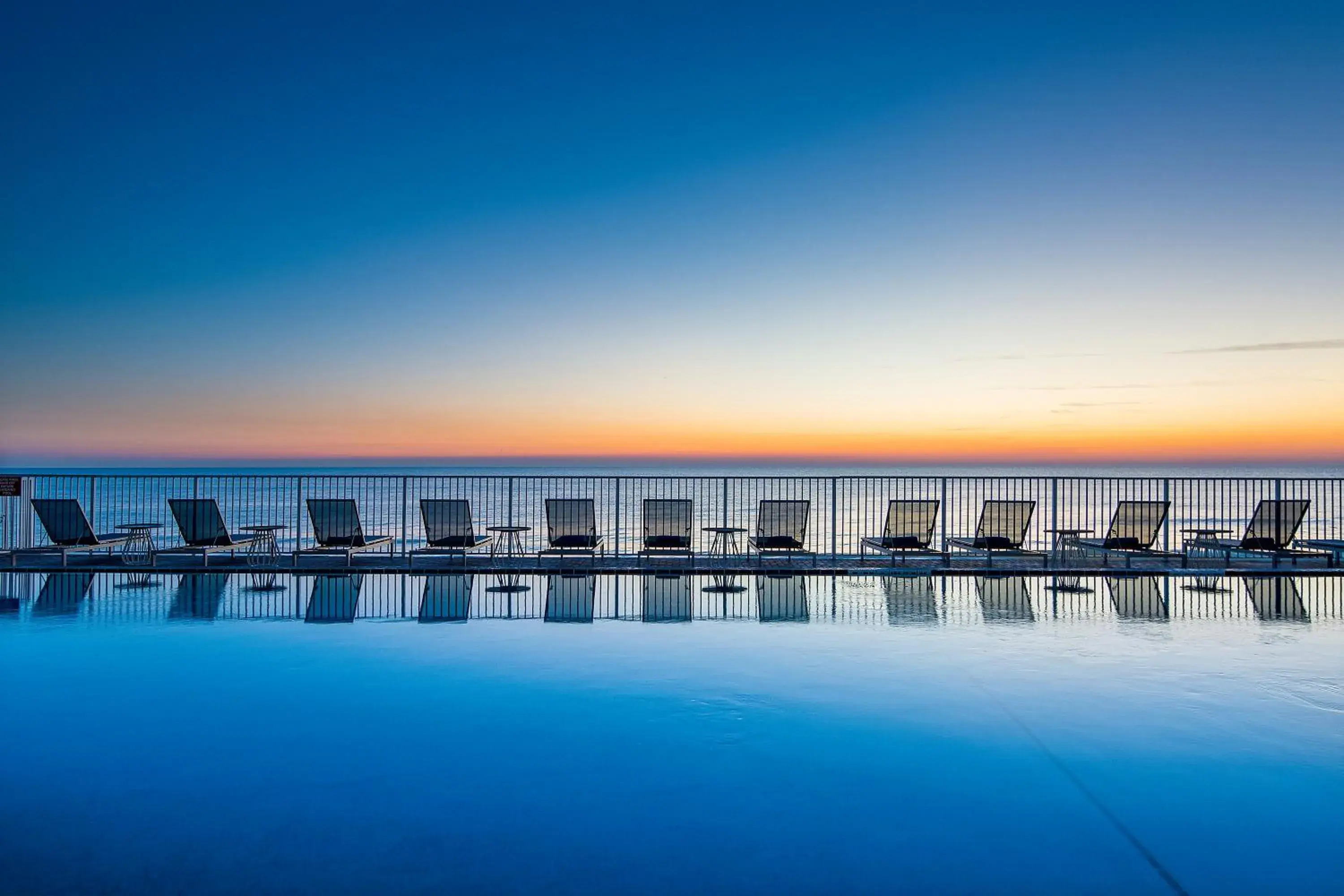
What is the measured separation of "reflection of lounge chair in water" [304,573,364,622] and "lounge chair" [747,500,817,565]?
517cm

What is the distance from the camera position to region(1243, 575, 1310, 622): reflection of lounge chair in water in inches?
310

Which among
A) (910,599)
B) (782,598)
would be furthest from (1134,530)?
(782,598)

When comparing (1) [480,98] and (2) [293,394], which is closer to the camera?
(1) [480,98]

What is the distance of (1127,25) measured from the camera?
30.5 ft

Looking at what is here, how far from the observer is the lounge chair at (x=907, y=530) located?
35.2 feet

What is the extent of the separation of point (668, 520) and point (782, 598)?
242cm

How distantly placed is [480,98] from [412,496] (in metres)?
34.9

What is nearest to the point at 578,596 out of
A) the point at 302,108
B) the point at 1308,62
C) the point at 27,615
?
the point at 27,615

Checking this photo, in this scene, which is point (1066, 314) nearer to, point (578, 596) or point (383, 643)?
point (578, 596)

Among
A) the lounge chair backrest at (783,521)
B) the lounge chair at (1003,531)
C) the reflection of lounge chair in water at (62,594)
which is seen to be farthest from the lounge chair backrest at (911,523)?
the reflection of lounge chair in water at (62,594)

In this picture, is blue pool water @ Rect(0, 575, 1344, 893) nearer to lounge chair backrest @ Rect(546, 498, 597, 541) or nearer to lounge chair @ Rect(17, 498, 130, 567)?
lounge chair backrest @ Rect(546, 498, 597, 541)

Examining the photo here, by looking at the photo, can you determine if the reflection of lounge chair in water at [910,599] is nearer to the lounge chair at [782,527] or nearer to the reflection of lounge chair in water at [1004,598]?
the reflection of lounge chair in water at [1004,598]

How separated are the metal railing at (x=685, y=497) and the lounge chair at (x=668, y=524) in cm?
22

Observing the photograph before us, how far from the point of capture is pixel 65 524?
1040 centimetres
